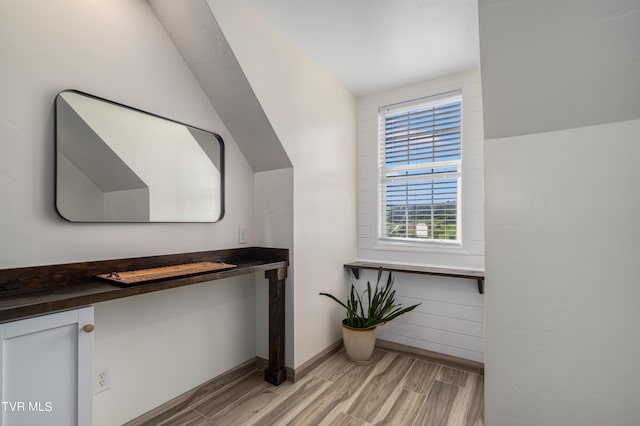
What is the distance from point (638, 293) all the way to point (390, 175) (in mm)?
2533

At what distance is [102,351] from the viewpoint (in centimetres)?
151

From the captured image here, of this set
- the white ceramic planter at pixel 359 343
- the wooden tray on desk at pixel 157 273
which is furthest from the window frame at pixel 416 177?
the wooden tray on desk at pixel 157 273

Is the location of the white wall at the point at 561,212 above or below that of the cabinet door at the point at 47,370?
above

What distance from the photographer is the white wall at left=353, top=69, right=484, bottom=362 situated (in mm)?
2461

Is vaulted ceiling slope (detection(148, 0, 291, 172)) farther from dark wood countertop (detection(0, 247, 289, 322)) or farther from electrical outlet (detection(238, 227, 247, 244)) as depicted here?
dark wood countertop (detection(0, 247, 289, 322))

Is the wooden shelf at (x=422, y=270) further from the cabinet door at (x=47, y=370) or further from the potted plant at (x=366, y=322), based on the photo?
the cabinet door at (x=47, y=370)

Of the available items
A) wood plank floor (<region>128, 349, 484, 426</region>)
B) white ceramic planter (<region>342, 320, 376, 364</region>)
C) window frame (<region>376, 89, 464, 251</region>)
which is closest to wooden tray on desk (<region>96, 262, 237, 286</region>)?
wood plank floor (<region>128, 349, 484, 426</region>)

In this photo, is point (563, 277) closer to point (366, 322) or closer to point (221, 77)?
point (221, 77)

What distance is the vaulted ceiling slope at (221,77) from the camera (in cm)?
169

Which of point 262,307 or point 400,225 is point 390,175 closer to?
point 400,225

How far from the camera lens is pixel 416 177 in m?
2.86

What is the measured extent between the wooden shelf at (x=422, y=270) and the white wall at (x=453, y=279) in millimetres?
71

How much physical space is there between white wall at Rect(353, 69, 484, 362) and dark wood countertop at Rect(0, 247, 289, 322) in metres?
1.63

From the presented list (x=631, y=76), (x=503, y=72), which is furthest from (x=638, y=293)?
(x=503, y=72)
